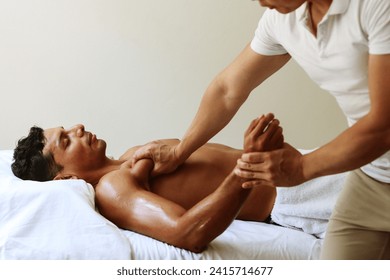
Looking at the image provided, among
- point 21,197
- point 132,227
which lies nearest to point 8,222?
point 21,197

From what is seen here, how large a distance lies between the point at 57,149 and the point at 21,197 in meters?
0.30

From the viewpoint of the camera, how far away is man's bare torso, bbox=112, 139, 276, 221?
6.37 feet

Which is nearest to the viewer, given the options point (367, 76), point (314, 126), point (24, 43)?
point (367, 76)

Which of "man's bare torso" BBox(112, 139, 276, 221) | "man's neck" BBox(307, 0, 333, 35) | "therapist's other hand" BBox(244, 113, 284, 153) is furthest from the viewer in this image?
"man's bare torso" BBox(112, 139, 276, 221)

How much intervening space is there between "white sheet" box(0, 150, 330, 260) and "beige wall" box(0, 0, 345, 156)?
0.96 metres

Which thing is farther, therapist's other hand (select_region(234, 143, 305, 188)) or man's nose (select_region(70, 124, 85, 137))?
man's nose (select_region(70, 124, 85, 137))

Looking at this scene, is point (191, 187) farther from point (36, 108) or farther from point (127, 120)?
point (36, 108)

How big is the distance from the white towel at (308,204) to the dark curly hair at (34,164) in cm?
77

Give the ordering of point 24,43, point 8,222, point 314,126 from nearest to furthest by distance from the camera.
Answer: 1. point 8,222
2. point 24,43
3. point 314,126

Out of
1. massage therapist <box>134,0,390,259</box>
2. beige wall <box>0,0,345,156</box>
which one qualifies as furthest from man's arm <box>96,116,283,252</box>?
beige wall <box>0,0,345,156</box>

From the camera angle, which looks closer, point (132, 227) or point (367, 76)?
point (367, 76)

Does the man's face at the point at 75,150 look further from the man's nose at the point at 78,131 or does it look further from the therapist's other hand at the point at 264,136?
the therapist's other hand at the point at 264,136

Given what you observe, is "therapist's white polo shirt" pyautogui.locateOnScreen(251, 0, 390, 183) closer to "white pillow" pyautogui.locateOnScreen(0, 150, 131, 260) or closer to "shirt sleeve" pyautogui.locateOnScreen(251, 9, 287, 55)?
"shirt sleeve" pyautogui.locateOnScreen(251, 9, 287, 55)

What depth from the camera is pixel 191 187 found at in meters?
1.95
